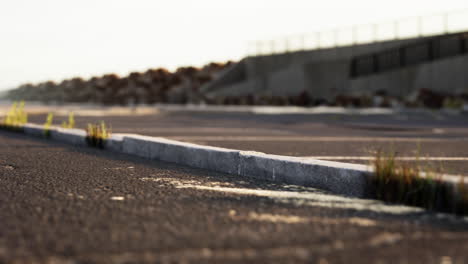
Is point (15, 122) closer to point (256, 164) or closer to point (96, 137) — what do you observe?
point (96, 137)

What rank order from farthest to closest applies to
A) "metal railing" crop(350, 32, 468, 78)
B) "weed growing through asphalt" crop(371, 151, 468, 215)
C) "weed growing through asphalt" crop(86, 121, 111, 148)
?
"metal railing" crop(350, 32, 468, 78), "weed growing through asphalt" crop(86, 121, 111, 148), "weed growing through asphalt" crop(371, 151, 468, 215)

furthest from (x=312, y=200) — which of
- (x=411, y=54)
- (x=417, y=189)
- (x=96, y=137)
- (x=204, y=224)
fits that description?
(x=411, y=54)

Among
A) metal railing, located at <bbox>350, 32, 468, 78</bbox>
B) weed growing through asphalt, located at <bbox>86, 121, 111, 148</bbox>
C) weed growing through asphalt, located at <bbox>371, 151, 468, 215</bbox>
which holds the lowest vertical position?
weed growing through asphalt, located at <bbox>371, 151, 468, 215</bbox>

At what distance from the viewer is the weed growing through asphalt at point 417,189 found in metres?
5.09

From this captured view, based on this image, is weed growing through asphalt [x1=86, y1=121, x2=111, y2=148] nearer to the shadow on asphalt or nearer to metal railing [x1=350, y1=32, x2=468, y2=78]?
the shadow on asphalt

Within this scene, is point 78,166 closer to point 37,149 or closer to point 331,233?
point 37,149

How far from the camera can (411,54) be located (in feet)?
136

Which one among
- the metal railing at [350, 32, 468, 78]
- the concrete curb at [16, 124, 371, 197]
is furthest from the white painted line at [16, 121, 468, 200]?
the metal railing at [350, 32, 468, 78]

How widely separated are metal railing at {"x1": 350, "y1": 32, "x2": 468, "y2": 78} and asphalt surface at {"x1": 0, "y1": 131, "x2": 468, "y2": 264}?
3475 cm

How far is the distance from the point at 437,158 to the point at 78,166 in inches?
198

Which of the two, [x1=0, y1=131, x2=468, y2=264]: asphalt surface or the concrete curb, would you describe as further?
the concrete curb

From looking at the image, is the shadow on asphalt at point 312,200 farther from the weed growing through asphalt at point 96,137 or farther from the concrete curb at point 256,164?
the weed growing through asphalt at point 96,137

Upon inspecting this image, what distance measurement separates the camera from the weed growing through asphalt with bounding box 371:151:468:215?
16.7ft

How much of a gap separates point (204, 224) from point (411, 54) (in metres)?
39.1
